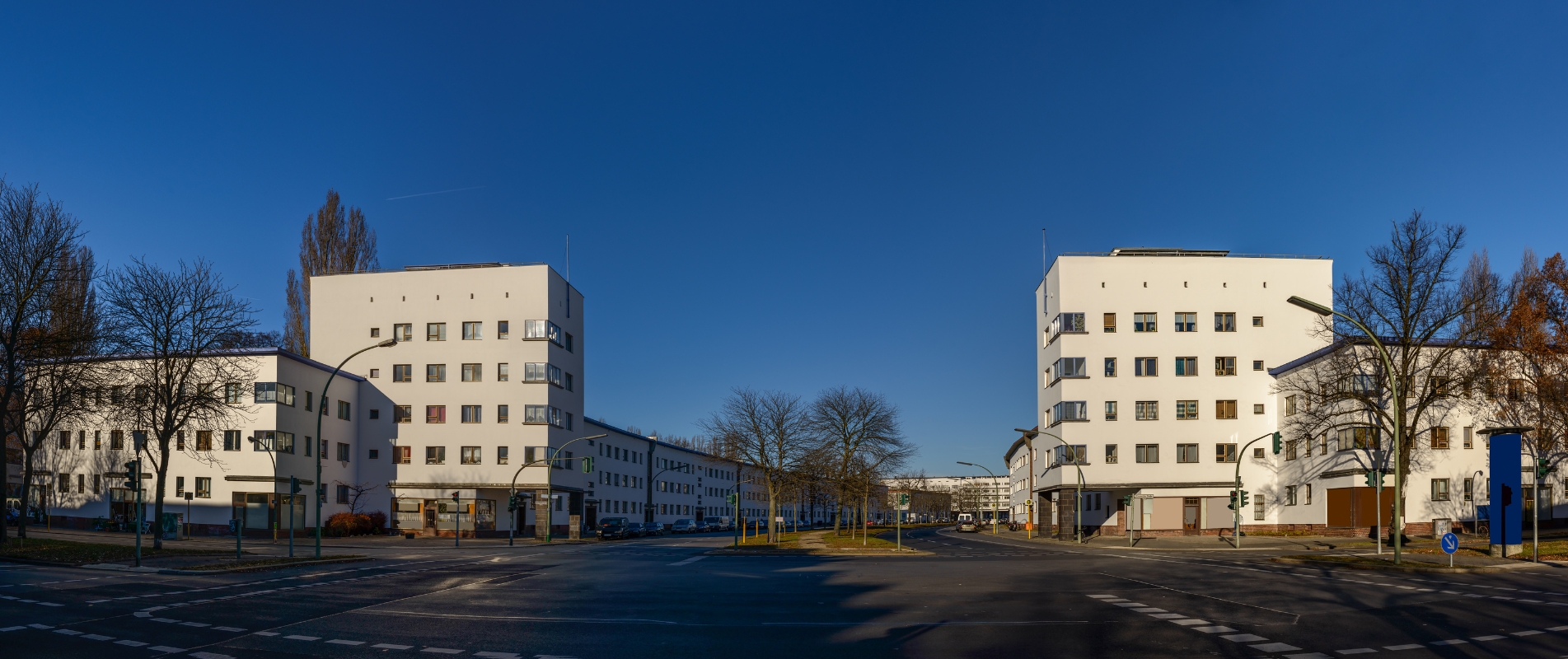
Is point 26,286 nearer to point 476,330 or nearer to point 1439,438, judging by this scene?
point 476,330

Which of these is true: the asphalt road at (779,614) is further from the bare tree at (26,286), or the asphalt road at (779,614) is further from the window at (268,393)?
the window at (268,393)

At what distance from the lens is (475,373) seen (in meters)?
71.4

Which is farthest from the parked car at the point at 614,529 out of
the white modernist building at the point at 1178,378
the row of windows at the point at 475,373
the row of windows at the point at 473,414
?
the white modernist building at the point at 1178,378

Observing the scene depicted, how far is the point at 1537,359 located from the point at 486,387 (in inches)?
2406

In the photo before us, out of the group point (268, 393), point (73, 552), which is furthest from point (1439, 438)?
point (268, 393)

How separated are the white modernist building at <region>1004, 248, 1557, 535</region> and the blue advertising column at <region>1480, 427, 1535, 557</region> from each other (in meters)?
29.4

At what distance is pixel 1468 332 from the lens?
139ft

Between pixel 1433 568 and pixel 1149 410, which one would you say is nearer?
pixel 1433 568

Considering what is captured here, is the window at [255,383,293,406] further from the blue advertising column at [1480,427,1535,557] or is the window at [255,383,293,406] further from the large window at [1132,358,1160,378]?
the blue advertising column at [1480,427,1535,557]

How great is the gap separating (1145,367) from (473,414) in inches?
1834

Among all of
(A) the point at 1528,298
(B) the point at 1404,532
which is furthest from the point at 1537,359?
(B) the point at 1404,532

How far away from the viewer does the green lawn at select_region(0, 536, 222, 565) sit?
30.4 metres

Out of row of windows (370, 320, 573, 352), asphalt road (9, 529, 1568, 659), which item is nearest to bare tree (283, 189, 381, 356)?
row of windows (370, 320, 573, 352)

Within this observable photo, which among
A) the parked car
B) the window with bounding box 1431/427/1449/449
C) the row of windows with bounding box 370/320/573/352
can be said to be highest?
the row of windows with bounding box 370/320/573/352
